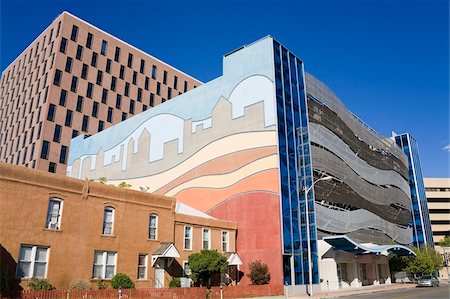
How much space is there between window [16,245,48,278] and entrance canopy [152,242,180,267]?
886cm

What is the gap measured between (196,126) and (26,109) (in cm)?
3945

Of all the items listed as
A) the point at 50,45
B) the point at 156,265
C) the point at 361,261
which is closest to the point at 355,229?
the point at 361,261

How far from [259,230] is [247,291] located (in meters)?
8.63

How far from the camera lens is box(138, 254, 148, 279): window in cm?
3102

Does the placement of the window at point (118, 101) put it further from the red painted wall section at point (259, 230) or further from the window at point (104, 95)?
the red painted wall section at point (259, 230)

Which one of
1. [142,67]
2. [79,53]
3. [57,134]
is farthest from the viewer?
[142,67]

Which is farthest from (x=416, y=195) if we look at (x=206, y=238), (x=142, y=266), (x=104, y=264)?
(x=104, y=264)

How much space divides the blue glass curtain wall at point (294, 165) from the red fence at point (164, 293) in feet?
13.5

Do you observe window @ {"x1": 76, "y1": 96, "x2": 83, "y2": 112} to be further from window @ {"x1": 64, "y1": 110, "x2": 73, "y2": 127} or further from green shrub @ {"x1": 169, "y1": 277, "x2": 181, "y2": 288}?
green shrub @ {"x1": 169, "y1": 277, "x2": 181, "y2": 288}

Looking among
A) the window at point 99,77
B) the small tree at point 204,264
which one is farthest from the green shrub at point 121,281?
the window at point 99,77

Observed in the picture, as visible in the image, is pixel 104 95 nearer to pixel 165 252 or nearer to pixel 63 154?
pixel 63 154

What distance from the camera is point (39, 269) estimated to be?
25.0 metres

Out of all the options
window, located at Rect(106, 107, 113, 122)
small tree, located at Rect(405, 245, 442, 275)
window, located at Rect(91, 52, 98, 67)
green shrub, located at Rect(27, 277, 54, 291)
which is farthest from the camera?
window, located at Rect(106, 107, 113, 122)

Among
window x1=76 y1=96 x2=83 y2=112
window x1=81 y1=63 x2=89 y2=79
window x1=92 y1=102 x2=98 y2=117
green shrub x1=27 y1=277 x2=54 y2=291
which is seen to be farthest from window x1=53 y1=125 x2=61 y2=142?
green shrub x1=27 y1=277 x2=54 y2=291
